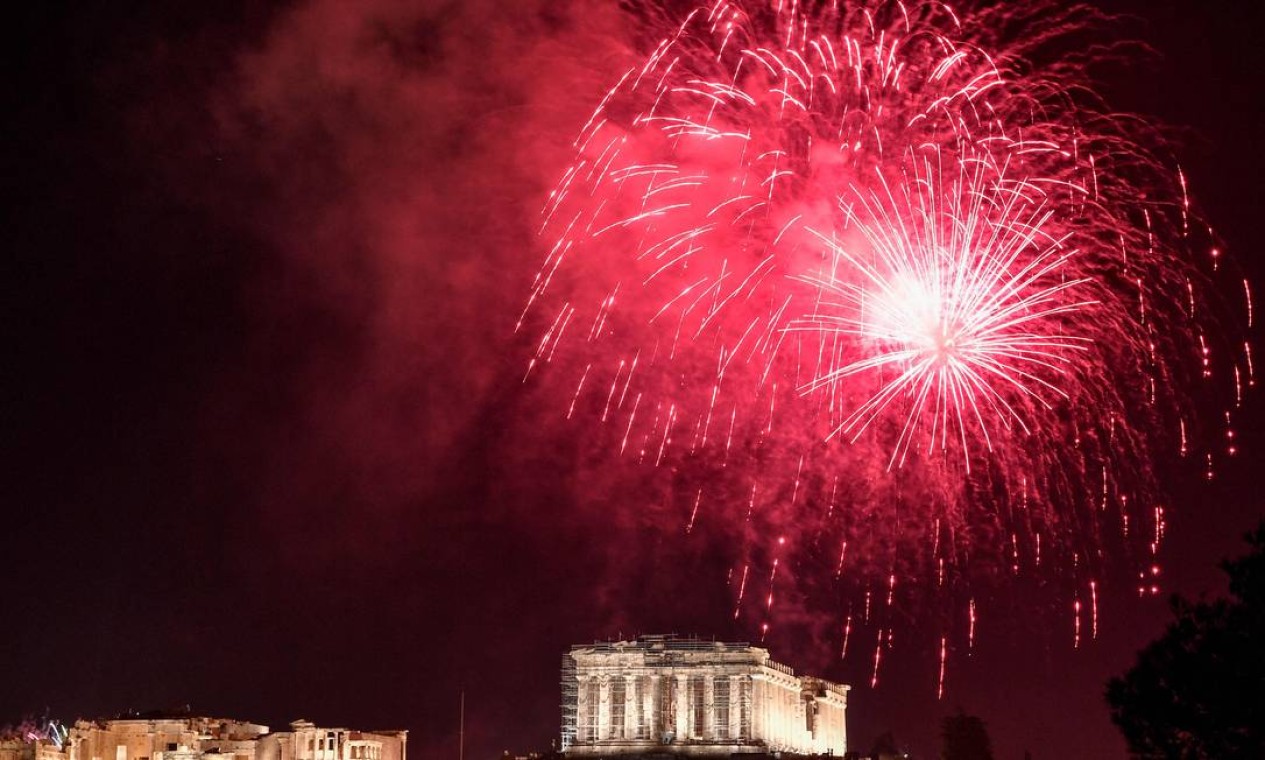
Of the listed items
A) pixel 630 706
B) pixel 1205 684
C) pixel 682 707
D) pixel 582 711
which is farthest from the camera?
pixel 582 711

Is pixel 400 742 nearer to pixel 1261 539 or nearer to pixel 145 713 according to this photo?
pixel 145 713

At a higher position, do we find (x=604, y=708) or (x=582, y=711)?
→ (x=604, y=708)

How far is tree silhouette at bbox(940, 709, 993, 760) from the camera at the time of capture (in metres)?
86.4

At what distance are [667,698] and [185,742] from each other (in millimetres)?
25699

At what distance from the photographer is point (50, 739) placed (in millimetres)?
89125

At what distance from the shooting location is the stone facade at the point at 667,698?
85.6m

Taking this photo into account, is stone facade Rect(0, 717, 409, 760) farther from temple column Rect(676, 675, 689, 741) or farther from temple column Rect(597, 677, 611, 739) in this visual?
temple column Rect(676, 675, 689, 741)

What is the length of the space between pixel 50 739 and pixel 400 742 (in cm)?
1986

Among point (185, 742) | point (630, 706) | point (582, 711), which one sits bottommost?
point (185, 742)

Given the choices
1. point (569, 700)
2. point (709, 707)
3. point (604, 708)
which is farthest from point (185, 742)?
point (709, 707)

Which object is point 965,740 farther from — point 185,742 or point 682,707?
point 185,742

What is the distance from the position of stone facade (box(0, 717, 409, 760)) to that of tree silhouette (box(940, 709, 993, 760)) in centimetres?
3324

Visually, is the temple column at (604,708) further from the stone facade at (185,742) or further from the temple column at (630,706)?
the stone facade at (185,742)

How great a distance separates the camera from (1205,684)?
2895 cm
